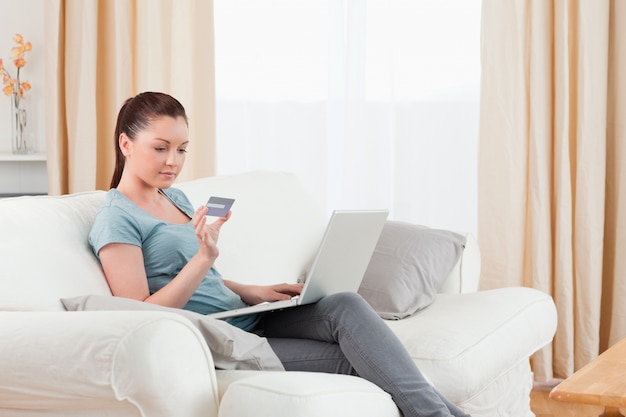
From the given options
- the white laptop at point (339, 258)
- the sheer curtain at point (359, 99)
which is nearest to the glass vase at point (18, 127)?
the sheer curtain at point (359, 99)

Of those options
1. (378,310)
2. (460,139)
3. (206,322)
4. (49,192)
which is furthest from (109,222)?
(460,139)

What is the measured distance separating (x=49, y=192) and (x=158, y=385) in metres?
2.52

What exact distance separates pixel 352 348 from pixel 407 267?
91 cm

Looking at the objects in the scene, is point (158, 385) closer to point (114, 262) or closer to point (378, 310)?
point (114, 262)

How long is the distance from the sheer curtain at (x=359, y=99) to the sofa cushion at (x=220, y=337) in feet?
7.13

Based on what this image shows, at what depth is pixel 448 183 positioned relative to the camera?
13.8 feet

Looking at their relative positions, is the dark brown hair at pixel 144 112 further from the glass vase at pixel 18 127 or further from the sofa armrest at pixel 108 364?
the glass vase at pixel 18 127

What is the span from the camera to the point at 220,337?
1993mm

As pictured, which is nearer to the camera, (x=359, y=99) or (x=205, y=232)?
(x=205, y=232)

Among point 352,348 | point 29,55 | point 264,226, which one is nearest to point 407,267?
point 264,226

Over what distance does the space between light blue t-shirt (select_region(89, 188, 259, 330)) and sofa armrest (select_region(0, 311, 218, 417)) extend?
403mm

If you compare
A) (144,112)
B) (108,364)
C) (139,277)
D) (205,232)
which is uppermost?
(144,112)

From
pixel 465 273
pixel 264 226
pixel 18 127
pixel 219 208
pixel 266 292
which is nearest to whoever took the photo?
pixel 219 208

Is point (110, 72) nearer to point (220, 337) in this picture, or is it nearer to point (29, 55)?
point (29, 55)
